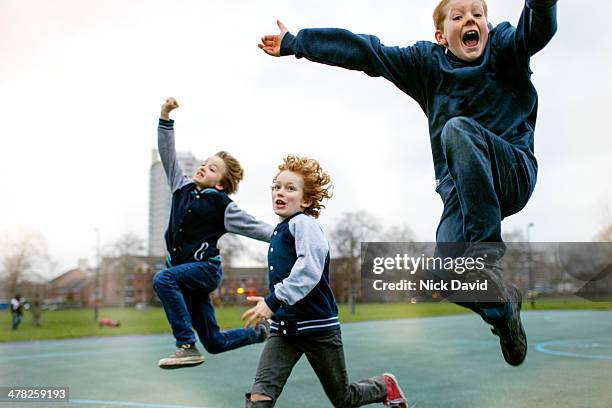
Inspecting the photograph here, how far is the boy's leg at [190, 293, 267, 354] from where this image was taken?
372 cm

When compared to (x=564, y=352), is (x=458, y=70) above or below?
above

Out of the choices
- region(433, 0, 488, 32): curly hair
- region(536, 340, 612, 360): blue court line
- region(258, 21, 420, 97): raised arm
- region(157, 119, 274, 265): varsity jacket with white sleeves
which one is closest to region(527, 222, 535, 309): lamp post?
region(258, 21, 420, 97): raised arm

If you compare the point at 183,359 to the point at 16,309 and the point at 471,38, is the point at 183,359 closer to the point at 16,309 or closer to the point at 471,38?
the point at 471,38

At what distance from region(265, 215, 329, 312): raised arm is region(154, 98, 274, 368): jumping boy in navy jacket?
1.55 ft

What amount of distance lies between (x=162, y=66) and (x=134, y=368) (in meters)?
3.24

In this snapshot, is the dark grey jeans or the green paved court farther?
the green paved court

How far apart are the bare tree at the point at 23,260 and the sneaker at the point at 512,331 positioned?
4.19 metres

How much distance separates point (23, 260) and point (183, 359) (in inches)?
195

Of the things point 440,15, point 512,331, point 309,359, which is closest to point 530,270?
point 512,331

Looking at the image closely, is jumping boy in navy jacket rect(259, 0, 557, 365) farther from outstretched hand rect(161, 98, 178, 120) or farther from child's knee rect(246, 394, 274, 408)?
child's knee rect(246, 394, 274, 408)

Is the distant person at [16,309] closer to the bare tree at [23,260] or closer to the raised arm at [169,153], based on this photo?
the bare tree at [23,260]

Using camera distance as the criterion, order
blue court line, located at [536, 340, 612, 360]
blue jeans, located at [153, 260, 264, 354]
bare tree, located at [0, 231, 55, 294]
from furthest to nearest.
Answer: blue court line, located at [536, 340, 612, 360]
bare tree, located at [0, 231, 55, 294]
blue jeans, located at [153, 260, 264, 354]

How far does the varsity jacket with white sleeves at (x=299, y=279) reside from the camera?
307 centimetres

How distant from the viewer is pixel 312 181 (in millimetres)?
3375
